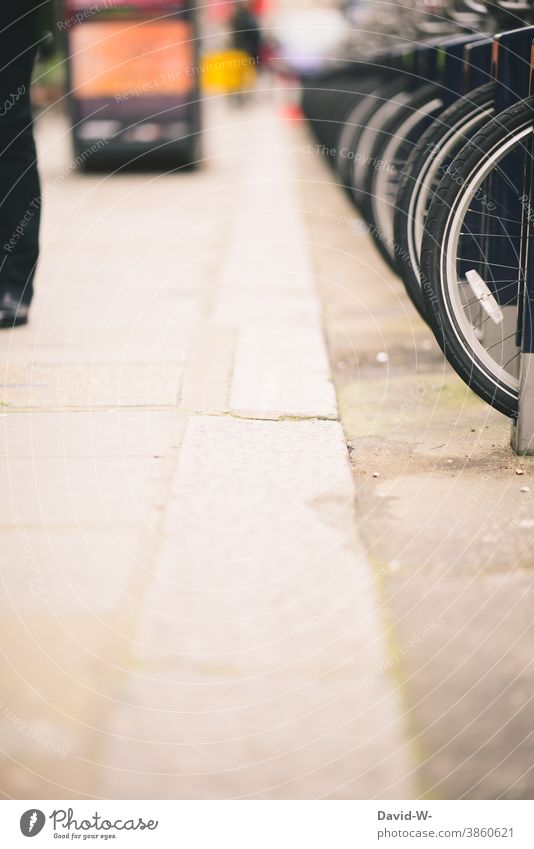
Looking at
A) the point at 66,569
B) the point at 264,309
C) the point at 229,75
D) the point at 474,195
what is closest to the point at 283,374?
the point at 474,195

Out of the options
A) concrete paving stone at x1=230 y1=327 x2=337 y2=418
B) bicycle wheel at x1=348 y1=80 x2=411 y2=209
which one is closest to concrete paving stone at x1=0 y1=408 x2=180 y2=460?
concrete paving stone at x1=230 y1=327 x2=337 y2=418

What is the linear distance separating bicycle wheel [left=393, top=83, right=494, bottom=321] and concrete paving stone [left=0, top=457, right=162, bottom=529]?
1.09 meters

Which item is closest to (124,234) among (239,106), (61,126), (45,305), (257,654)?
(45,305)

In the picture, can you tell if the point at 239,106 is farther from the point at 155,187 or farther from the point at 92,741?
the point at 92,741

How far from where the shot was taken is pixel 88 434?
3047mm

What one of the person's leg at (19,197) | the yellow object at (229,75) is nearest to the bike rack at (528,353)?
the person's leg at (19,197)

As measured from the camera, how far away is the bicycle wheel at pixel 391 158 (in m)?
4.53

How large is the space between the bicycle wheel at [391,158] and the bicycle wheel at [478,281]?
1.11 m

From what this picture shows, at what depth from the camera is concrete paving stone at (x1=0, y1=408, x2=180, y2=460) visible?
2908 mm

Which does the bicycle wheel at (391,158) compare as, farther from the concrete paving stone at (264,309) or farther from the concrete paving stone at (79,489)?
the concrete paving stone at (79,489)

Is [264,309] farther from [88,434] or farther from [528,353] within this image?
[528,353]

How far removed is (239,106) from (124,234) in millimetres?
15798

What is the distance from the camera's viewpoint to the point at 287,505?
256 cm

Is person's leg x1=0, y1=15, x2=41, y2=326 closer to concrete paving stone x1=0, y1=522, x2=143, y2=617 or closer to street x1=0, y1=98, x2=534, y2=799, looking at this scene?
street x1=0, y1=98, x2=534, y2=799
